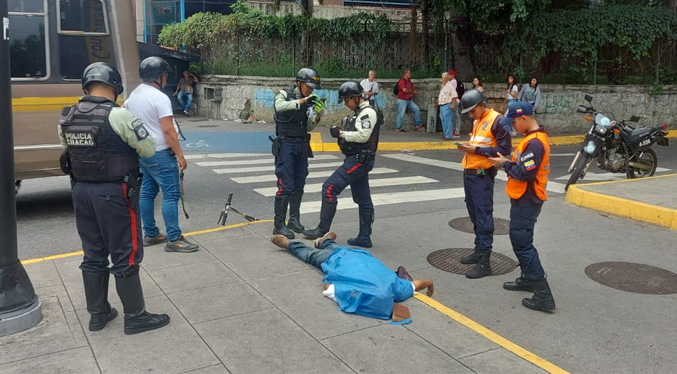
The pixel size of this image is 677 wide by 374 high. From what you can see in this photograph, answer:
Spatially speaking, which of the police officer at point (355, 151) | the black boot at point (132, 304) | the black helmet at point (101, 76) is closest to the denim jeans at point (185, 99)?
the police officer at point (355, 151)

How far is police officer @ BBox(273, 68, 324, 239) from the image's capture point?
6.54 metres

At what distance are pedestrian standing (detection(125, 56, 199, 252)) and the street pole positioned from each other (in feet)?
5.72

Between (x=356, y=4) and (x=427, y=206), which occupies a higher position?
(x=356, y=4)

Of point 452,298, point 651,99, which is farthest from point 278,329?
point 651,99

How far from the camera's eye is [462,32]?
18266mm

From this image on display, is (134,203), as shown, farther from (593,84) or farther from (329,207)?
(593,84)

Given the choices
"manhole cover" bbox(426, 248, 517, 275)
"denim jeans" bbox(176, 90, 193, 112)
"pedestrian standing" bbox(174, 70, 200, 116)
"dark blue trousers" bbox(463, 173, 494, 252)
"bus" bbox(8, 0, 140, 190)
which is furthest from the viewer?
"denim jeans" bbox(176, 90, 193, 112)

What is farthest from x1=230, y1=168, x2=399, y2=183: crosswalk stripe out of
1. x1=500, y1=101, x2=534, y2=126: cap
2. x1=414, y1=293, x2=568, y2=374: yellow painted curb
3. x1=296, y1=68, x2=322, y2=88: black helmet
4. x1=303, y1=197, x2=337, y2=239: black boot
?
x1=500, y1=101, x2=534, y2=126: cap

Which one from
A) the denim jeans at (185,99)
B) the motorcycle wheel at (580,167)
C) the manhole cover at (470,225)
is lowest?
the manhole cover at (470,225)

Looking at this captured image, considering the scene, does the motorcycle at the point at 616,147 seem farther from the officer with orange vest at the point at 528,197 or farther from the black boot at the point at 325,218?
the officer with orange vest at the point at 528,197

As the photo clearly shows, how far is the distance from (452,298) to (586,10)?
1623cm

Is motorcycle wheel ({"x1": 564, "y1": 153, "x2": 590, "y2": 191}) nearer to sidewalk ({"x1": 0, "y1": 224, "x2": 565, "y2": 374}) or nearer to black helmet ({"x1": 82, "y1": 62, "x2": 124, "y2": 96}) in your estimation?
sidewalk ({"x1": 0, "y1": 224, "x2": 565, "y2": 374})

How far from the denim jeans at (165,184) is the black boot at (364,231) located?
190cm

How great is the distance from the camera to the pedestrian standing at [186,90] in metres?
21.8
